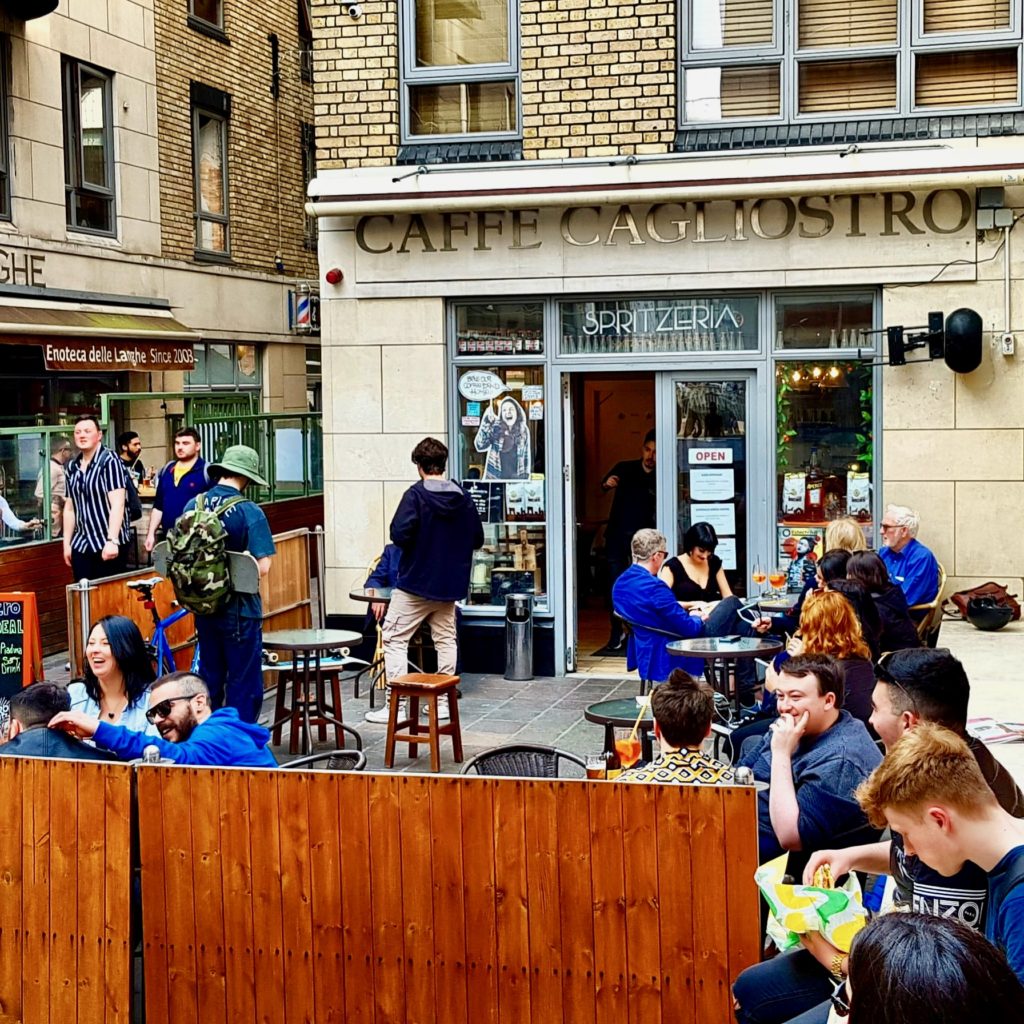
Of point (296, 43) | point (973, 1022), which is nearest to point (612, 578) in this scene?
point (973, 1022)

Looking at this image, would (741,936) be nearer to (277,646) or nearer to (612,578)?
(277,646)

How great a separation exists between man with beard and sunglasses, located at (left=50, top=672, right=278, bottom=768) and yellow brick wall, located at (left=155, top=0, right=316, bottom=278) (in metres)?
15.1

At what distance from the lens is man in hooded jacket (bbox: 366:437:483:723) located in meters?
10.6

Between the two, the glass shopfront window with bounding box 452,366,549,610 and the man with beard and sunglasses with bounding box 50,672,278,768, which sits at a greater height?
the glass shopfront window with bounding box 452,366,549,610

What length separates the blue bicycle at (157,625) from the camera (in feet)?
32.1

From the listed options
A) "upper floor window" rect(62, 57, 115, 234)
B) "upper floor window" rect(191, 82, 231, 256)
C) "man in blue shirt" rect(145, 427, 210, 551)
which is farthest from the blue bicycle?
"upper floor window" rect(191, 82, 231, 256)

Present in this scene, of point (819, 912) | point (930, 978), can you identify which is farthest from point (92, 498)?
point (930, 978)

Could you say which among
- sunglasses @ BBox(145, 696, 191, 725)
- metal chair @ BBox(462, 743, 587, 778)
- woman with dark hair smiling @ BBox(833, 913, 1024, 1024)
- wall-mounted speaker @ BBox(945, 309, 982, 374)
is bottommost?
metal chair @ BBox(462, 743, 587, 778)

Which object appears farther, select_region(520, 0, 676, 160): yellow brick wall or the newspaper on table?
select_region(520, 0, 676, 160): yellow brick wall

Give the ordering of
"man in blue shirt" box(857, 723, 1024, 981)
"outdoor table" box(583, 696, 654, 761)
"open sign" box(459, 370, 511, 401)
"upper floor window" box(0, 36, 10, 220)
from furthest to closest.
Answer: "upper floor window" box(0, 36, 10, 220), "open sign" box(459, 370, 511, 401), "outdoor table" box(583, 696, 654, 761), "man in blue shirt" box(857, 723, 1024, 981)

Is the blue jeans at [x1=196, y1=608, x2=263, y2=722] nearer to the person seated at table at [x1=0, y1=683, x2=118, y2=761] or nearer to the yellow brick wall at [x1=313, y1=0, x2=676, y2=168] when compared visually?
the person seated at table at [x1=0, y1=683, x2=118, y2=761]

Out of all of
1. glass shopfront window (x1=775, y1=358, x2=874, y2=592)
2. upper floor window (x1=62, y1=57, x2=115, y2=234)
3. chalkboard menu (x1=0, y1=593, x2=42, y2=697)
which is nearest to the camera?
chalkboard menu (x1=0, y1=593, x2=42, y2=697)

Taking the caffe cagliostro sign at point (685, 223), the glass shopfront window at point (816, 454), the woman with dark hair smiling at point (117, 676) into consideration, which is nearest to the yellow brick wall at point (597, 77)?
the caffe cagliostro sign at point (685, 223)

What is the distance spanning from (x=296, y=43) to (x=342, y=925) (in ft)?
68.8
